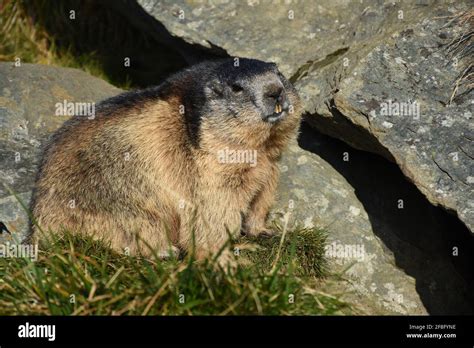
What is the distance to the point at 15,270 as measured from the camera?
7.45 metres

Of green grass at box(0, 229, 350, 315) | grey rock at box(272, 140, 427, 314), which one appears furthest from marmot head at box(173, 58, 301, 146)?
green grass at box(0, 229, 350, 315)

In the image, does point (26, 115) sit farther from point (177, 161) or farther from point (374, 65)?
point (374, 65)

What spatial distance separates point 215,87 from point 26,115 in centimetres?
354

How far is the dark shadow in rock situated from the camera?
9.35 metres

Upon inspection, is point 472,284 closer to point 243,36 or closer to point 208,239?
point 208,239

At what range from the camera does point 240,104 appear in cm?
815

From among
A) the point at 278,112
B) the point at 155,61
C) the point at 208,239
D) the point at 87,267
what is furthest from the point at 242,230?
the point at 155,61

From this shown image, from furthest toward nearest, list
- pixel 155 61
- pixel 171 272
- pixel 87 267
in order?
pixel 155 61 → pixel 87 267 → pixel 171 272

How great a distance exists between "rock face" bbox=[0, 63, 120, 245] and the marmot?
101 centimetres

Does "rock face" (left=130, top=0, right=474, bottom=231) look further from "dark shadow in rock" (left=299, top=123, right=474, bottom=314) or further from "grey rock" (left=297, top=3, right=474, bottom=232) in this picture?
"dark shadow in rock" (left=299, top=123, right=474, bottom=314)

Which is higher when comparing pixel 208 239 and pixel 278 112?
pixel 278 112

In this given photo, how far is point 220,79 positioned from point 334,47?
267 centimetres

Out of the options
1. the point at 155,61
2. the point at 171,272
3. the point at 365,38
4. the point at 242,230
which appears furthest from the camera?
the point at 155,61

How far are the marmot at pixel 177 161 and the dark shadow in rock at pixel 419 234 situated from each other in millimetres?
1762
